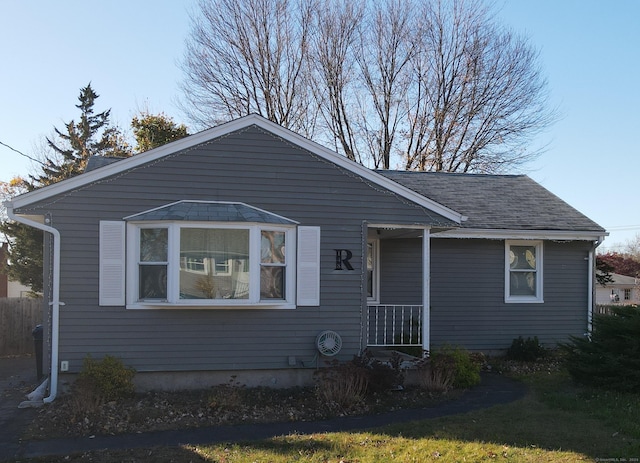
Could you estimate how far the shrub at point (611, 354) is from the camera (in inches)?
385

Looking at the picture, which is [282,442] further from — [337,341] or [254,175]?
[254,175]

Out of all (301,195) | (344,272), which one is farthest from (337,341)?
(301,195)

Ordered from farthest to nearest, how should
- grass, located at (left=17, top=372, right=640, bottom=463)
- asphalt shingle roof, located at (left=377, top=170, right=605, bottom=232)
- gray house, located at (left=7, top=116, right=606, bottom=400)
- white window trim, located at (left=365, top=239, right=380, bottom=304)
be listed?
asphalt shingle roof, located at (left=377, top=170, right=605, bottom=232) → white window trim, located at (left=365, top=239, right=380, bottom=304) → gray house, located at (left=7, top=116, right=606, bottom=400) → grass, located at (left=17, top=372, right=640, bottom=463)

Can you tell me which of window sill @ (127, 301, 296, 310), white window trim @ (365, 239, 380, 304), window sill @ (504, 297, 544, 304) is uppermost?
white window trim @ (365, 239, 380, 304)

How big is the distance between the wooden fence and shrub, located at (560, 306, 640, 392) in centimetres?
1382

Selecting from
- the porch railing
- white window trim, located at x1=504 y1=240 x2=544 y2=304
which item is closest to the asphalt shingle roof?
white window trim, located at x1=504 y1=240 x2=544 y2=304

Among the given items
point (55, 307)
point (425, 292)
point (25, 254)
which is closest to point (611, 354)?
point (425, 292)

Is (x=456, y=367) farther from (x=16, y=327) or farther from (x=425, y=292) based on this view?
(x=16, y=327)

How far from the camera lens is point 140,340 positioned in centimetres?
991

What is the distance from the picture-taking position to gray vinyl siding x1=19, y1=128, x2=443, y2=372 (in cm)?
975

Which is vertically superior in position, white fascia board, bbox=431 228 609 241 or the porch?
white fascia board, bbox=431 228 609 241

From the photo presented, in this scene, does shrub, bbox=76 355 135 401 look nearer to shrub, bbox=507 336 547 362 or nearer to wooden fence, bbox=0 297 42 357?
shrub, bbox=507 336 547 362

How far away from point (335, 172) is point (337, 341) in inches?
116

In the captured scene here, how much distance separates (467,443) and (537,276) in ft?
25.1
